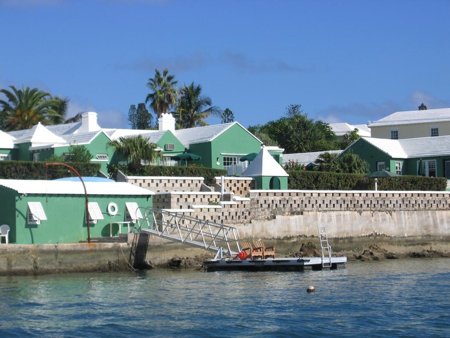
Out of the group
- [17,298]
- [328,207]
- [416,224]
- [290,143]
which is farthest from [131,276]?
[290,143]

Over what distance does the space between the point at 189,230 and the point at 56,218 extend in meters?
5.93

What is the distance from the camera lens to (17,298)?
31.6 metres

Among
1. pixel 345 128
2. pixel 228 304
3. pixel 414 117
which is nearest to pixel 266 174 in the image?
pixel 228 304

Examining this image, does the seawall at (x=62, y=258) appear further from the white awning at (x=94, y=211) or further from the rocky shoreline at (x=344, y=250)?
the white awning at (x=94, y=211)

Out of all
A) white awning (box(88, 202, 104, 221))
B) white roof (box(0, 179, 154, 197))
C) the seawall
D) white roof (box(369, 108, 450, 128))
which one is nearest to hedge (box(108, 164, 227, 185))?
white roof (box(0, 179, 154, 197))

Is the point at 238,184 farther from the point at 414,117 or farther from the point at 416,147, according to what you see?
the point at 414,117

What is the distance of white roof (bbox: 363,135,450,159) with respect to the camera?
68125mm

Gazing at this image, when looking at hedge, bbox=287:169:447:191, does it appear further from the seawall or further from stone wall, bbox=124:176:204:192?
the seawall

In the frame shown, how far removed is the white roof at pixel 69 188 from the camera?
4266cm

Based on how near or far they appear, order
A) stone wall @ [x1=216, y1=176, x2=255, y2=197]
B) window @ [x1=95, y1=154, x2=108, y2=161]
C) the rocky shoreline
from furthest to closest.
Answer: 1. window @ [x1=95, y1=154, x2=108, y2=161]
2. stone wall @ [x1=216, y1=176, x2=255, y2=197]
3. the rocky shoreline

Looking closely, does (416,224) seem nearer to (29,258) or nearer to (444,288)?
(444,288)

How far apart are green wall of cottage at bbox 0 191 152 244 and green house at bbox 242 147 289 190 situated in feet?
33.0

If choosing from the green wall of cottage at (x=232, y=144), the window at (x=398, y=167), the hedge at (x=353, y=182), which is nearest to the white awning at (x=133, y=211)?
the hedge at (x=353, y=182)

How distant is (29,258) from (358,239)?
62.8 ft
